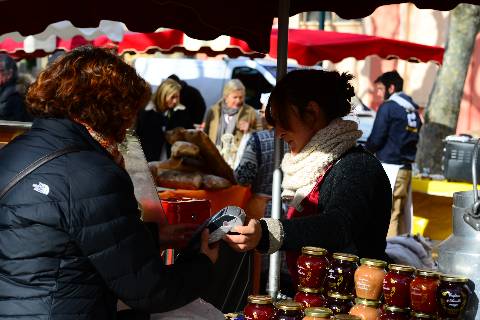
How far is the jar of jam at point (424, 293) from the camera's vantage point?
259cm

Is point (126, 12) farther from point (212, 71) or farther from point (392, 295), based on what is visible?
point (212, 71)

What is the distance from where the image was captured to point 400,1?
4.42 meters

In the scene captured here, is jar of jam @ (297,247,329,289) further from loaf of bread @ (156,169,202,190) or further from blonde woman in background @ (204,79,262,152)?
blonde woman in background @ (204,79,262,152)

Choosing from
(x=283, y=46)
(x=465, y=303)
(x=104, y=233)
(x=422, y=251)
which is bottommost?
(x=422, y=251)

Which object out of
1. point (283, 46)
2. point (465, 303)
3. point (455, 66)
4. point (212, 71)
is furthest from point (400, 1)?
point (212, 71)

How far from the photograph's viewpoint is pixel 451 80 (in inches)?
478

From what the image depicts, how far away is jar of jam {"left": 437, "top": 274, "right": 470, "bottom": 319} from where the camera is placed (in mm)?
2582

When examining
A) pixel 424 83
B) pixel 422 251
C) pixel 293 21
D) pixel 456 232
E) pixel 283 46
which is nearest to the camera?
pixel 456 232

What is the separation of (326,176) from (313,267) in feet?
1.93

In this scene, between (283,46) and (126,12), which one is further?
(126,12)

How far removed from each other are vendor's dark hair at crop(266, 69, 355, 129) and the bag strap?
1.16 m

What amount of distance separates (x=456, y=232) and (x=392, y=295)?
0.37m

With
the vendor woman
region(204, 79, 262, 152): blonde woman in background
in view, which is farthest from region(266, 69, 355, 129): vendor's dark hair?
region(204, 79, 262, 152): blonde woman in background

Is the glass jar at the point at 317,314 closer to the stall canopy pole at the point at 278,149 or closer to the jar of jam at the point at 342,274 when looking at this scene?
the jar of jam at the point at 342,274
